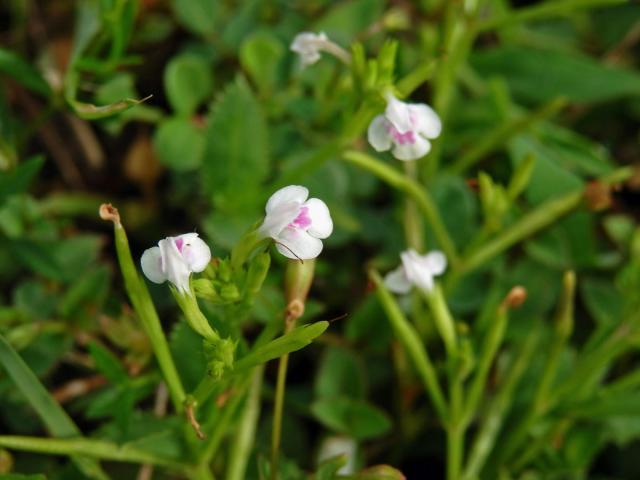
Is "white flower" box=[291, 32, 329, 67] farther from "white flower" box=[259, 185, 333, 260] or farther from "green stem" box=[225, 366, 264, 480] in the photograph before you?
"green stem" box=[225, 366, 264, 480]

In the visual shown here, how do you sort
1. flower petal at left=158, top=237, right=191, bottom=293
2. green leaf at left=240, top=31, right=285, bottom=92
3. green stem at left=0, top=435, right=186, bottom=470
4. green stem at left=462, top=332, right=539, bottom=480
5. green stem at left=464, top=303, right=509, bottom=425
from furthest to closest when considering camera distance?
green leaf at left=240, top=31, right=285, bottom=92
green stem at left=462, top=332, right=539, bottom=480
green stem at left=464, top=303, right=509, bottom=425
green stem at left=0, top=435, right=186, bottom=470
flower petal at left=158, top=237, right=191, bottom=293

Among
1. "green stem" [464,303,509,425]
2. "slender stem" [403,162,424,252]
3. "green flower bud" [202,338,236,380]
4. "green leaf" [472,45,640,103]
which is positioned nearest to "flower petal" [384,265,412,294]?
"green stem" [464,303,509,425]

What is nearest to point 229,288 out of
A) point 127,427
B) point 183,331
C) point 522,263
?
point 183,331

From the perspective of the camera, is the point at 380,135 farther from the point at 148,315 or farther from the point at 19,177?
the point at 19,177

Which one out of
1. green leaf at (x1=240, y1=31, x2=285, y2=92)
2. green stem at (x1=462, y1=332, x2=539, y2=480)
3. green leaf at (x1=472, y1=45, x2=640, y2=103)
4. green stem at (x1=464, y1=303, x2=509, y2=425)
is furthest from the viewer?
green leaf at (x1=472, y1=45, x2=640, y2=103)

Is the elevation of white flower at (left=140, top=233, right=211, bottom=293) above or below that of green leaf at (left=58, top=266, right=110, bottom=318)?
above
